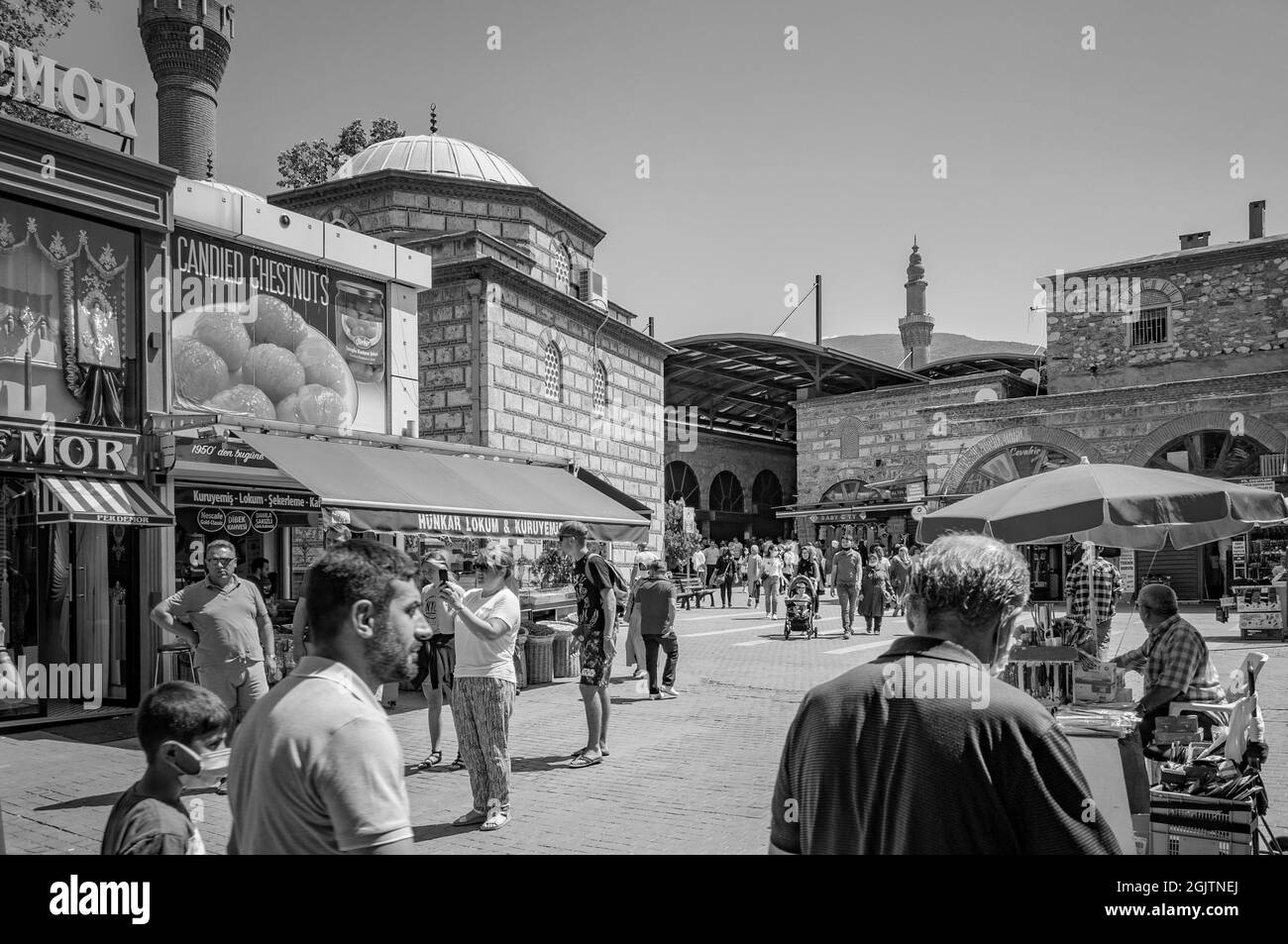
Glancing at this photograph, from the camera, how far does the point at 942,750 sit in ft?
6.88

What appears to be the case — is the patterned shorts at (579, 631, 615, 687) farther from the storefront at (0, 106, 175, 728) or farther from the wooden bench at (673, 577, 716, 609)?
the wooden bench at (673, 577, 716, 609)

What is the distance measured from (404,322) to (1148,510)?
11259mm

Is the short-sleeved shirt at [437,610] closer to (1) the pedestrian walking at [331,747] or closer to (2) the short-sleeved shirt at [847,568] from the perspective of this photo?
(1) the pedestrian walking at [331,747]

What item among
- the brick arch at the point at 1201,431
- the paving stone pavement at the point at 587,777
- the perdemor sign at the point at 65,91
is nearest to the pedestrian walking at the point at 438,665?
the paving stone pavement at the point at 587,777

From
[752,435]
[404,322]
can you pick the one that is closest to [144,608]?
[404,322]

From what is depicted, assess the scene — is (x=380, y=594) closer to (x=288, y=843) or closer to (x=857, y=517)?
(x=288, y=843)

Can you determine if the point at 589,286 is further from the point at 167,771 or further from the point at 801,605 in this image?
the point at 167,771

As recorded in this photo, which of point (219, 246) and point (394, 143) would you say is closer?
point (219, 246)

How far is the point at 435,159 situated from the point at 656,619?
56.7 feet

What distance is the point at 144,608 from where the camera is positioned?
35.5 feet

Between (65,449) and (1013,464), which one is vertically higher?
(1013,464)

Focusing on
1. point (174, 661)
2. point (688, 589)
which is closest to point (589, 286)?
point (688, 589)
